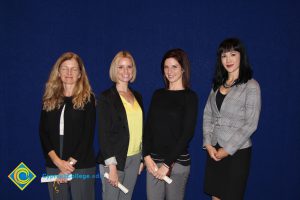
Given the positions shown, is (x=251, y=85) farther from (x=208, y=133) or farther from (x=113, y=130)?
(x=113, y=130)

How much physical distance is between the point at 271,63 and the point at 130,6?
147cm

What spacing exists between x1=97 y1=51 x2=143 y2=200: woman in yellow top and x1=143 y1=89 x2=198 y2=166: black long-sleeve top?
4.7 inches

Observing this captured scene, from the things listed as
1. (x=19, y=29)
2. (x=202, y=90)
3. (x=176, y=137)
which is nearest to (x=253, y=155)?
(x=202, y=90)

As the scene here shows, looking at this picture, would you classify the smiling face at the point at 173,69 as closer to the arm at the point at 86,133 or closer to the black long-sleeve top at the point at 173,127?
the black long-sleeve top at the point at 173,127

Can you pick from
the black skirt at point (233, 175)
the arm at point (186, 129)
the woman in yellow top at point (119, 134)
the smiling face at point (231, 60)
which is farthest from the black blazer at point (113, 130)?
the smiling face at point (231, 60)

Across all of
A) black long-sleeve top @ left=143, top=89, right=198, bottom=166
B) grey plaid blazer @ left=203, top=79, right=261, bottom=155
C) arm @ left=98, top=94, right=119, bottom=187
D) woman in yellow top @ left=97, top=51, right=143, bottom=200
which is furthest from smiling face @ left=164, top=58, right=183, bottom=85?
arm @ left=98, top=94, right=119, bottom=187

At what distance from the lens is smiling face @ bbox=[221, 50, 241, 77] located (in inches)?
72.8

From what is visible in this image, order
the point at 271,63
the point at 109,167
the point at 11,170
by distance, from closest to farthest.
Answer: the point at 109,167
the point at 271,63
the point at 11,170

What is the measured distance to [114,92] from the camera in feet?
6.46

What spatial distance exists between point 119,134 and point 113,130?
0.18 feet

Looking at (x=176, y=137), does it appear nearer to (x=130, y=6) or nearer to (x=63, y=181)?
(x=63, y=181)

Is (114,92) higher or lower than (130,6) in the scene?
lower

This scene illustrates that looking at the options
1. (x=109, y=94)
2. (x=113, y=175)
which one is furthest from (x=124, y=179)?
(x=109, y=94)

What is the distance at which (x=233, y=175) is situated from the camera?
1825mm
